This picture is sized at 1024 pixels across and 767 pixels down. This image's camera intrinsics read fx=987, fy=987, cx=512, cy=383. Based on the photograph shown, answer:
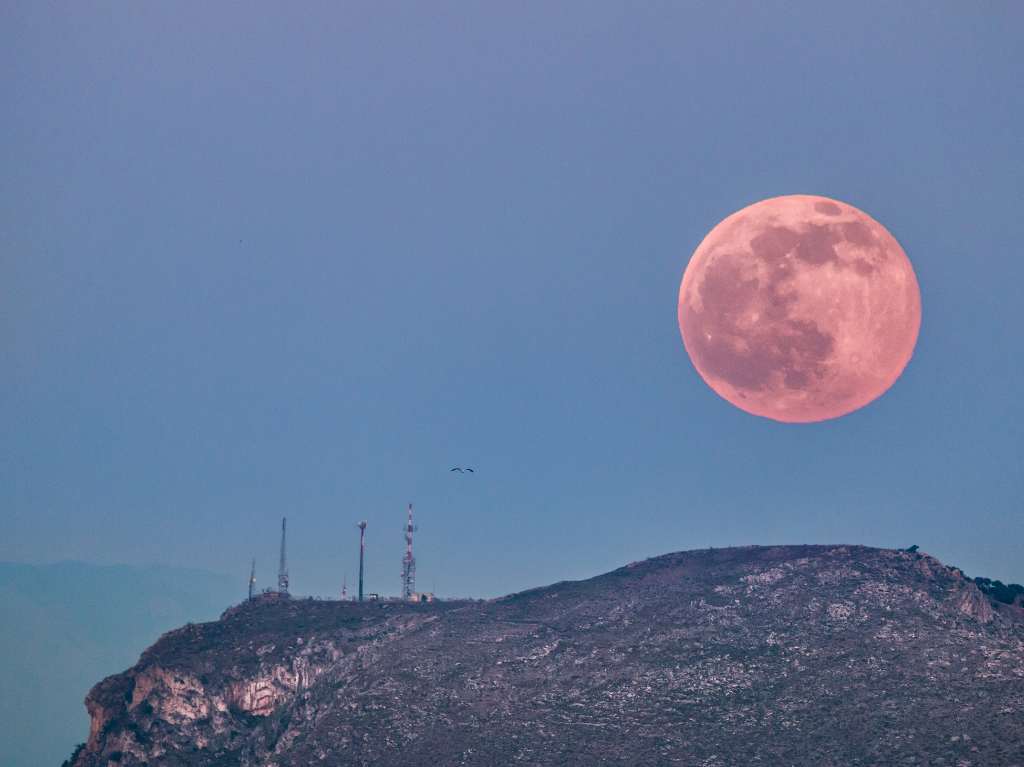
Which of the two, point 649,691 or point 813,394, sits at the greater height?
point 813,394

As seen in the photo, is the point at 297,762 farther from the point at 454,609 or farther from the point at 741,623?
the point at 741,623

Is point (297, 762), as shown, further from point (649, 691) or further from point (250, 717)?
point (649, 691)

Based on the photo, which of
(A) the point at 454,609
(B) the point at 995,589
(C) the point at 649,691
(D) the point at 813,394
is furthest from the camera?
(A) the point at 454,609

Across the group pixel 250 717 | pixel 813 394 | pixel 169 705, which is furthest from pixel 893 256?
pixel 169 705

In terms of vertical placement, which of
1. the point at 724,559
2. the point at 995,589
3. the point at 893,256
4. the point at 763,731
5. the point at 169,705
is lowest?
the point at 763,731

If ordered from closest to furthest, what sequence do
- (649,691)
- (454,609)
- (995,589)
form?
1. (649,691)
2. (995,589)
3. (454,609)

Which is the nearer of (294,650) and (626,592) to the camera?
(294,650)
